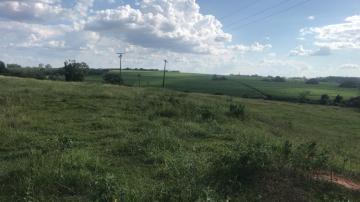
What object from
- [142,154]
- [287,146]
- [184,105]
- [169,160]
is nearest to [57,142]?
[142,154]

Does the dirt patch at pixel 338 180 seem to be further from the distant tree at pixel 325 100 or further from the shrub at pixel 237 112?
the distant tree at pixel 325 100

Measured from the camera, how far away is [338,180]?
7840 millimetres

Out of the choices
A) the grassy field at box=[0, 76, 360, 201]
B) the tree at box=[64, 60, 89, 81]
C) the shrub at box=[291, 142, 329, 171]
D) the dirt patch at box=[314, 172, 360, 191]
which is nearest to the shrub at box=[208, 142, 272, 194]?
the grassy field at box=[0, 76, 360, 201]

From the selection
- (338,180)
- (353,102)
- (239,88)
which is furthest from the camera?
(239,88)

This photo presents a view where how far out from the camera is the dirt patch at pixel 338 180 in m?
7.47

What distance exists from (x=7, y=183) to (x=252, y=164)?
172 inches

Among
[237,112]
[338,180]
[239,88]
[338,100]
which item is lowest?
[338,100]

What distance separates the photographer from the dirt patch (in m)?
7.47

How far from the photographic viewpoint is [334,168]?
29.2 ft

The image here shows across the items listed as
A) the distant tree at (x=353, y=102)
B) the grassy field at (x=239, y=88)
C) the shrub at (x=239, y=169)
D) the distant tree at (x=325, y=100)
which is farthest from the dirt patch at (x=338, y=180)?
the distant tree at (x=325, y=100)

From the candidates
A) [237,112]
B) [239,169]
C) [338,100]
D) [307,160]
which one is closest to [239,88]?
[338,100]

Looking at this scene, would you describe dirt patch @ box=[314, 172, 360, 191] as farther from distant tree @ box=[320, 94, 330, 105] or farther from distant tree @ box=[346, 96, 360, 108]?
distant tree @ box=[320, 94, 330, 105]

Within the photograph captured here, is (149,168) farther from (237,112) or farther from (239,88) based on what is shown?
(239,88)

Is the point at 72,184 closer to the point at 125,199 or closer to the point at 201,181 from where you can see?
the point at 125,199
